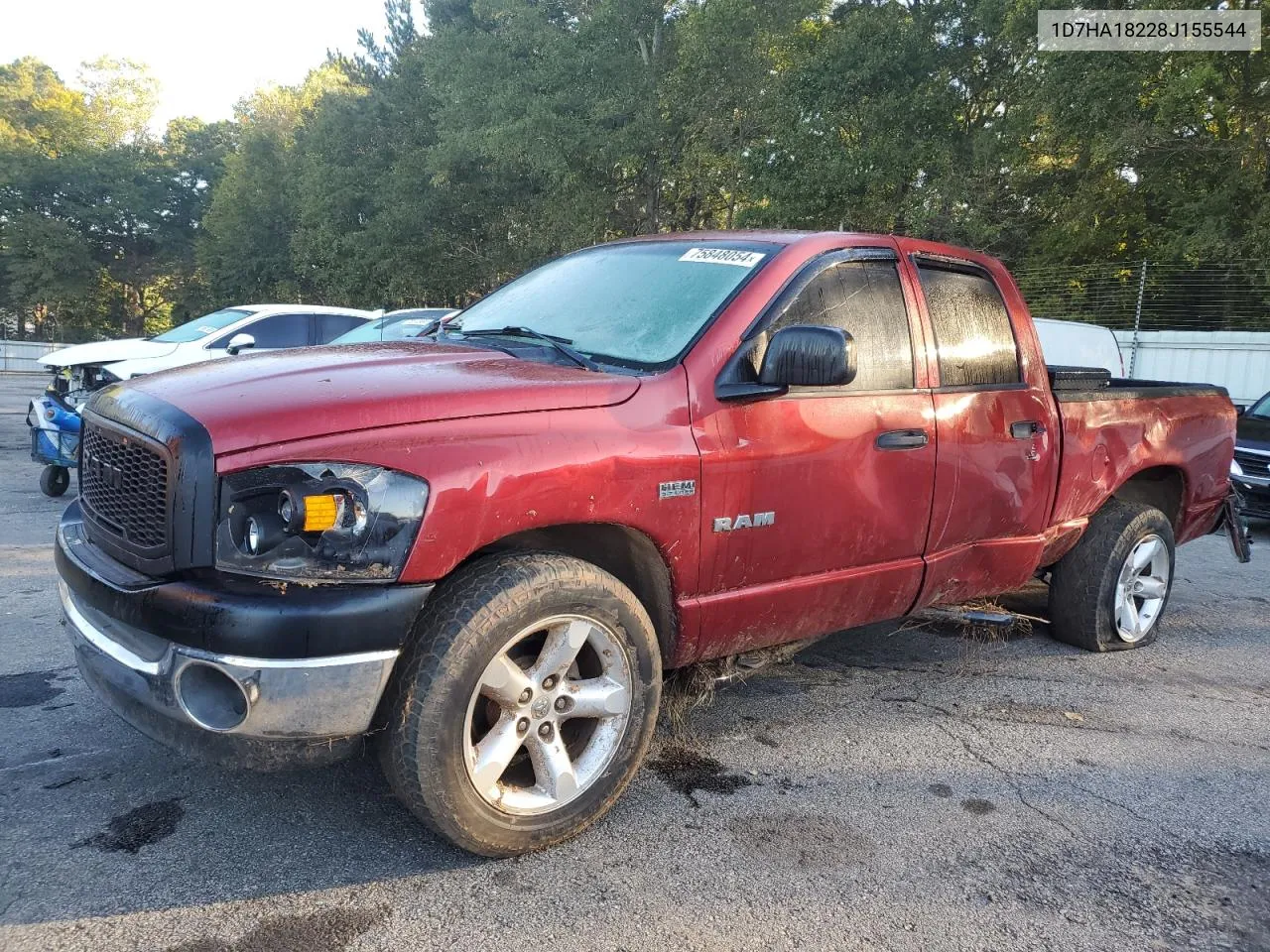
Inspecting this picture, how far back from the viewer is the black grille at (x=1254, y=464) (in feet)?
27.8

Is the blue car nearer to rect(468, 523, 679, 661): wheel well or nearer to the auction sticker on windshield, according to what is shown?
the auction sticker on windshield

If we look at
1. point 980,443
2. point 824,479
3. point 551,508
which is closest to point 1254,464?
point 980,443

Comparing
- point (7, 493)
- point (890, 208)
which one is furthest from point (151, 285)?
point (7, 493)

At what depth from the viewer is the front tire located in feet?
8.07

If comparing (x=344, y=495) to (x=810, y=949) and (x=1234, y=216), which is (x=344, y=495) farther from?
(x=1234, y=216)

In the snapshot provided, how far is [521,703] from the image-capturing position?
2664mm

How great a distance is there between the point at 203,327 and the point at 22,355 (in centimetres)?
2710

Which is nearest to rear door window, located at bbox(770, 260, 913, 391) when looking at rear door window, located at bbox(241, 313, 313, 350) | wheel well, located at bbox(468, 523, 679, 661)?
wheel well, located at bbox(468, 523, 679, 661)

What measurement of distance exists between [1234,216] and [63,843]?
19.4 meters

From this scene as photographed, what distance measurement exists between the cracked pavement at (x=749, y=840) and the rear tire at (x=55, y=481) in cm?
452

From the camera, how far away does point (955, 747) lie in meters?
3.60

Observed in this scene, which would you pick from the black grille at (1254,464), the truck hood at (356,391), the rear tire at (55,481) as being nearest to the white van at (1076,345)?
the black grille at (1254,464)

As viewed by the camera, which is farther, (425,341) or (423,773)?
(425,341)

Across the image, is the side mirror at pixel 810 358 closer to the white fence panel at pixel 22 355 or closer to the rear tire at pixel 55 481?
the rear tire at pixel 55 481
